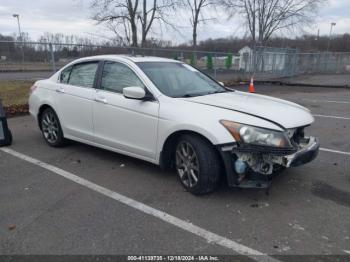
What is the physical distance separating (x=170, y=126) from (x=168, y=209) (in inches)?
37.6

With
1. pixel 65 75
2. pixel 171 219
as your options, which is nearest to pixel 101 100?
pixel 65 75

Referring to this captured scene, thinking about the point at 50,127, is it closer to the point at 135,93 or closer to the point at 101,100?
the point at 101,100

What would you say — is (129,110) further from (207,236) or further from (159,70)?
(207,236)

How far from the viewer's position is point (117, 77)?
4734 mm

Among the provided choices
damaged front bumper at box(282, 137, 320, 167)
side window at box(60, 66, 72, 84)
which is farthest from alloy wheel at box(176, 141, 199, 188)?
side window at box(60, 66, 72, 84)

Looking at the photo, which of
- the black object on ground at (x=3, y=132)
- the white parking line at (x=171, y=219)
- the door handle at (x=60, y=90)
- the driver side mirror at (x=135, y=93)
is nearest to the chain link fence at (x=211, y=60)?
the black object on ground at (x=3, y=132)

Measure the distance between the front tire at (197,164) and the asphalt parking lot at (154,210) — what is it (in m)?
0.15

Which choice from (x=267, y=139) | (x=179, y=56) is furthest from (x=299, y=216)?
(x=179, y=56)

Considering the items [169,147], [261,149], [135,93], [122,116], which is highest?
[135,93]

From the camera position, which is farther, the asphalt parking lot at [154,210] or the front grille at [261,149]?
the front grille at [261,149]

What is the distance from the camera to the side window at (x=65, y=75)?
5562mm

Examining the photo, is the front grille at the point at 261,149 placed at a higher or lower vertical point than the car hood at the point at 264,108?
lower

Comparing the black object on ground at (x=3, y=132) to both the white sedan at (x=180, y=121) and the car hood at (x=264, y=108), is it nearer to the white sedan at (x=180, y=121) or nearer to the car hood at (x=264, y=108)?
the white sedan at (x=180, y=121)

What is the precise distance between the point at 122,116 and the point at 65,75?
1.79 m
